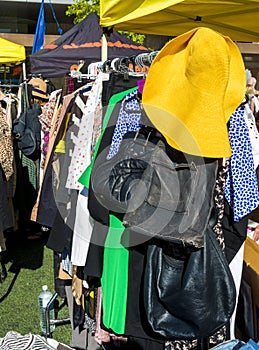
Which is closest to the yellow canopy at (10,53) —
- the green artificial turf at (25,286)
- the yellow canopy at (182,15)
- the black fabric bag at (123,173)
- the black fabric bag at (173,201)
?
the green artificial turf at (25,286)

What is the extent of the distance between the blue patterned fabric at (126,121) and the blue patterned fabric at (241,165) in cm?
41

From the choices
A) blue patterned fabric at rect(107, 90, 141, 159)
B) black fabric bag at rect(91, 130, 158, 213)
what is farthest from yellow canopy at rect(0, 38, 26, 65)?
black fabric bag at rect(91, 130, 158, 213)

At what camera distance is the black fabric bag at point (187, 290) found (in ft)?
5.55

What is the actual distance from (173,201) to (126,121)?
0.62 metres

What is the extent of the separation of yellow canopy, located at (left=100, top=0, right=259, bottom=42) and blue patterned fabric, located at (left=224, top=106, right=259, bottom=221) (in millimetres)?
545

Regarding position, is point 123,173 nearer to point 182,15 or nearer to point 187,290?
point 187,290

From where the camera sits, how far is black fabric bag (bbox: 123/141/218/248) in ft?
4.99

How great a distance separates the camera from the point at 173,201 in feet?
5.03

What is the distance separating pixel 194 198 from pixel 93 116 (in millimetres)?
1171

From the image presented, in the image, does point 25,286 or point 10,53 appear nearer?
point 25,286

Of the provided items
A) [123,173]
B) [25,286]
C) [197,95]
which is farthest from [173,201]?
[25,286]

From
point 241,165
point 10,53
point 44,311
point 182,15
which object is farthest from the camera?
point 10,53

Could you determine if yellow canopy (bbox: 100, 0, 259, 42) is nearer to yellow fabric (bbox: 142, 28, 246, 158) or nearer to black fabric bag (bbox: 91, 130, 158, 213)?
yellow fabric (bbox: 142, 28, 246, 158)

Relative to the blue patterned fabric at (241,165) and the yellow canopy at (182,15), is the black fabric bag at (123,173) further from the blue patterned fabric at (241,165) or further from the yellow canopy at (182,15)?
the yellow canopy at (182,15)
